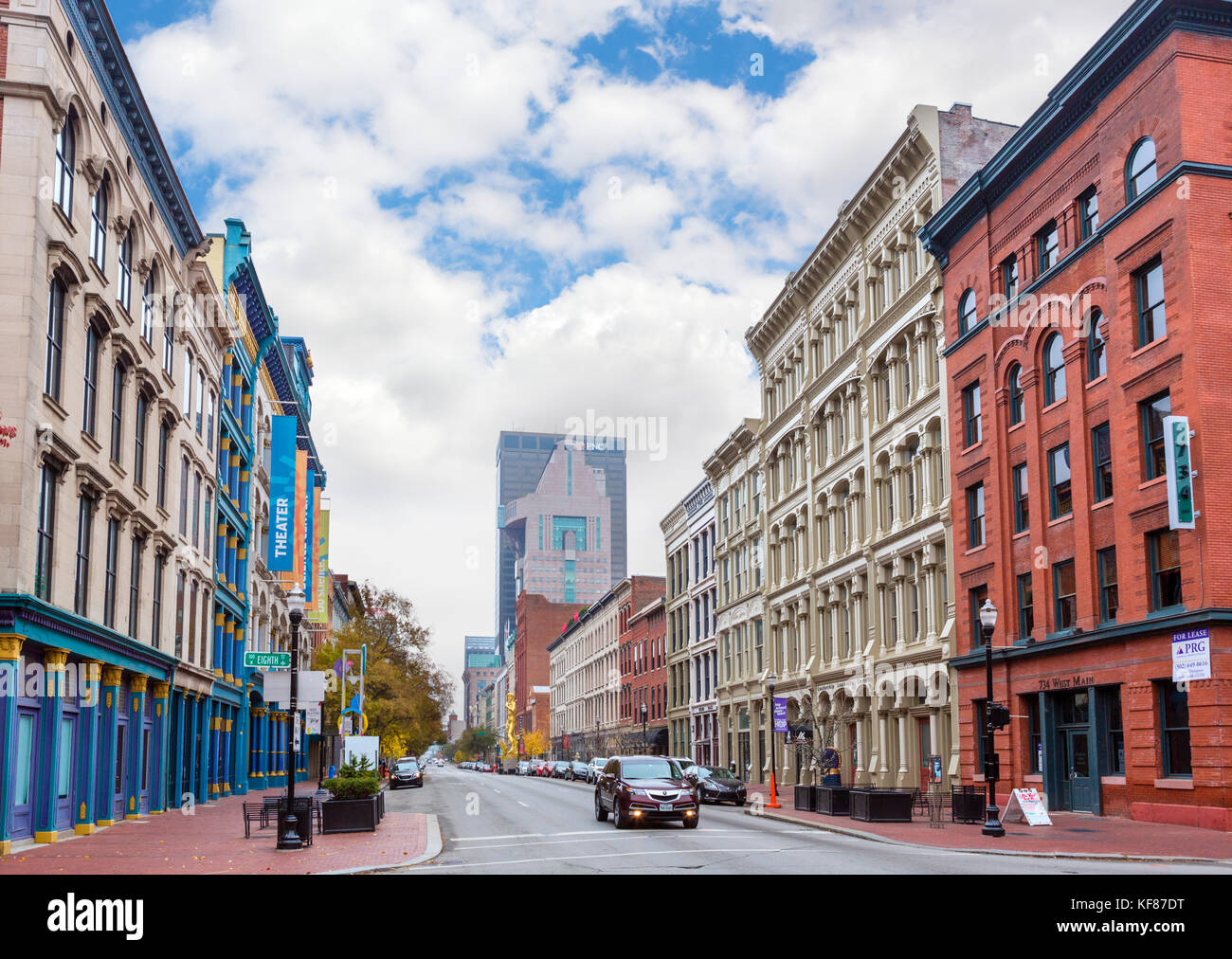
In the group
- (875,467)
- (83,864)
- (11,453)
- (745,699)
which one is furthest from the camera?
(745,699)

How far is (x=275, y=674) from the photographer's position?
25.2 metres

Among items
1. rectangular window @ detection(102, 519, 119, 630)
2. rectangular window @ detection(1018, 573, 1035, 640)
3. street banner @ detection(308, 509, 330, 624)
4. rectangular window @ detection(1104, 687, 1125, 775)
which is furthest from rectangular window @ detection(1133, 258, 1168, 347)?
street banner @ detection(308, 509, 330, 624)

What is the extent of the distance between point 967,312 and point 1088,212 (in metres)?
7.43

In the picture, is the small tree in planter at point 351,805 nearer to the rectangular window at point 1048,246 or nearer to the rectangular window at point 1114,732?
the rectangular window at point 1114,732

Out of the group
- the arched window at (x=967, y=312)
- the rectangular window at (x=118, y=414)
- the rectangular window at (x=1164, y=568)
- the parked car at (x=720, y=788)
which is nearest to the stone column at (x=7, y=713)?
the rectangular window at (x=118, y=414)

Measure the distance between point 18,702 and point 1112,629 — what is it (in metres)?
24.3

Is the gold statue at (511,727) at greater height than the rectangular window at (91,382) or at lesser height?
lesser

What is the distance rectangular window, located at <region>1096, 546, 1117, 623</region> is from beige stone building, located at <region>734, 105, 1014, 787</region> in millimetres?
8949

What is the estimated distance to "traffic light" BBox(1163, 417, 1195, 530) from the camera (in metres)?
27.5

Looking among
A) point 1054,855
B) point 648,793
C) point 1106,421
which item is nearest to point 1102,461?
point 1106,421

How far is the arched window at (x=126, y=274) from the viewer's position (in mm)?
30859

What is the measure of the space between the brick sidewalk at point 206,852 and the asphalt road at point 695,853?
3.59 ft

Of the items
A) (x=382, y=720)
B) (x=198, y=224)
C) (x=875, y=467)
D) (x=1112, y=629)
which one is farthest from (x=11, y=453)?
(x=382, y=720)
